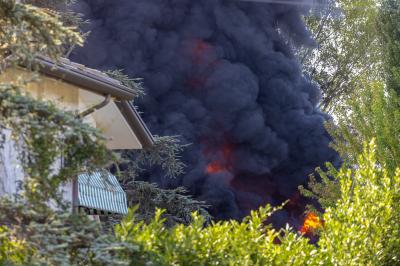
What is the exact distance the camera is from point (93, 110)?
826cm

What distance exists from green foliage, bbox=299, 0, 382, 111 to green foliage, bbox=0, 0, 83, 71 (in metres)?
28.7

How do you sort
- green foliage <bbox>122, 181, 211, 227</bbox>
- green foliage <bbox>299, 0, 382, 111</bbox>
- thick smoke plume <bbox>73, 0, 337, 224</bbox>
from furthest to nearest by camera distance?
green foliage <bbox>299, 0, 382, 111</bbox>, thick smoke plume <bbox>73, 0, 337, 224</bbox>, green foliage <bbox>122, 181, 211, 227</bbox>

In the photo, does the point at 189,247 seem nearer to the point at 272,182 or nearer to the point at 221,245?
the point at 221,245

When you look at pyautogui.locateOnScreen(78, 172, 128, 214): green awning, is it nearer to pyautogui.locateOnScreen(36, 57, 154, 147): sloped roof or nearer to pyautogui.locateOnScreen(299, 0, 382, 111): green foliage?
pyautogui.locateOnScreen(36, 57, 154, 147): sloped roof

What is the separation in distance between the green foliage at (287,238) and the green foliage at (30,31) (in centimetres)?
120

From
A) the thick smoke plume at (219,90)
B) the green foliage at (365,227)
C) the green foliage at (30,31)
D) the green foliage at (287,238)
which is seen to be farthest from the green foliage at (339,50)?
the green foliage at (30,31)

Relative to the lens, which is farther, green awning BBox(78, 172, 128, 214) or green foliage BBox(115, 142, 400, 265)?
green awning BBox(78, 172, 128, 214)

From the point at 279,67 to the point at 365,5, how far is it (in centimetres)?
786

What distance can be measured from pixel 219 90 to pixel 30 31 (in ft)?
70.5

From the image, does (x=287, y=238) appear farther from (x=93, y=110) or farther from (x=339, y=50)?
(x=339, y=50)

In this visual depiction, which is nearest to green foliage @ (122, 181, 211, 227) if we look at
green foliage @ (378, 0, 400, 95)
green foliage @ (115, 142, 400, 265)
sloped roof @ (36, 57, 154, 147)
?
green foliage @ (378, 0, 400, 95)

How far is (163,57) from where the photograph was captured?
25.9 m

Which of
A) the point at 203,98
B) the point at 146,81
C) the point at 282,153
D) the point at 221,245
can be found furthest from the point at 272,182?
the point at 221,245

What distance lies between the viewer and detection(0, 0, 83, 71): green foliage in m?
4.25
